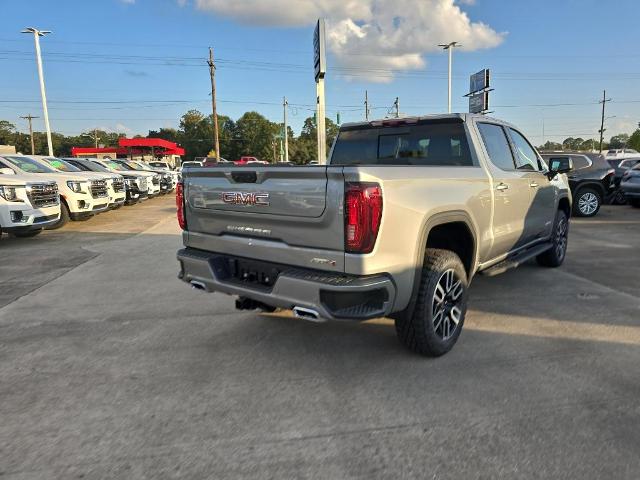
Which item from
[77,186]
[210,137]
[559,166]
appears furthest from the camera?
[210,137]

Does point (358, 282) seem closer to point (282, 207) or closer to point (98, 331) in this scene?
point (282, 207)

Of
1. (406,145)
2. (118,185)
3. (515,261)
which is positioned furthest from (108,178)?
(515,261)

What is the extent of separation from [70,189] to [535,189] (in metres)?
10.1

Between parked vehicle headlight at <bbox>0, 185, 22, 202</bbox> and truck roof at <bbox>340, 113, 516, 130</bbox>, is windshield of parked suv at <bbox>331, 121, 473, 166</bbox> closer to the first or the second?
truck roof at <bbox>340, 113, 516, 130</bbox>

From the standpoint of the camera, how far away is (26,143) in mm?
109250

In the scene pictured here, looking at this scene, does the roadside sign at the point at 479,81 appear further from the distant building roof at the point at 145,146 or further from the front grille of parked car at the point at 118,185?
the distant building roof at the point at 145,146

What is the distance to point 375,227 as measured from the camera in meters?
2.91

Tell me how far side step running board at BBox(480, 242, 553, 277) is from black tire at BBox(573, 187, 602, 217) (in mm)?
7913

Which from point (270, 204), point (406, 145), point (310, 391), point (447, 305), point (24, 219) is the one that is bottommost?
point (310, 391)

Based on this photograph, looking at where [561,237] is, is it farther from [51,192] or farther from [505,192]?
[51,192]

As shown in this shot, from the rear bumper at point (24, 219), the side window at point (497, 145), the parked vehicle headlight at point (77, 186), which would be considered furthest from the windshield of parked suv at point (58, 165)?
the side window at point (497, 145)

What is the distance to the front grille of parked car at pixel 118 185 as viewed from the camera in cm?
1329

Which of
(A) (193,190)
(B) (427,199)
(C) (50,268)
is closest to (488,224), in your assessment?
(B) (427,199)

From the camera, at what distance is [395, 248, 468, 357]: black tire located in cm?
340
